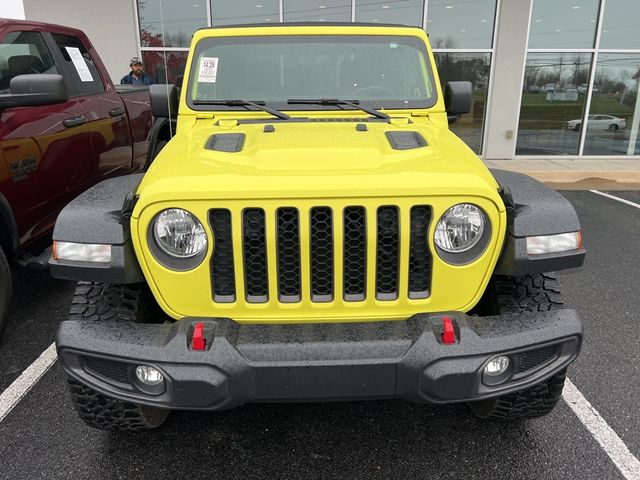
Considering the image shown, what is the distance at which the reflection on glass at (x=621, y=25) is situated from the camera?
32.0 ft

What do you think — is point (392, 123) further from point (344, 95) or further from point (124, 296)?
point (124, 296)

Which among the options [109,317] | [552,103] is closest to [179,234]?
[109,317]

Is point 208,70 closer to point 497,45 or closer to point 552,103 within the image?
point 497,45

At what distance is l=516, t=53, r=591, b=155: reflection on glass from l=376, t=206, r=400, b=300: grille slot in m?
9.18

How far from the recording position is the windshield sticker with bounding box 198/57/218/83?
129 inches

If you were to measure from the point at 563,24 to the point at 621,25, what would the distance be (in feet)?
3.77

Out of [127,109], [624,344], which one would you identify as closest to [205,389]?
[624,344]

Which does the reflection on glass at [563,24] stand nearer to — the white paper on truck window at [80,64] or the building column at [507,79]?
the building column at [507,79]

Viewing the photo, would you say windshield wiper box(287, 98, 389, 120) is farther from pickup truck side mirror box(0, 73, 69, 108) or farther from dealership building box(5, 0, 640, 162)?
dealership building box(5, 0, 640, 162)

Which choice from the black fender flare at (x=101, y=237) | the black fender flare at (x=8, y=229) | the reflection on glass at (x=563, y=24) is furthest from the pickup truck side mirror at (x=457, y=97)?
the reflection on glass at (x=563, y=24)

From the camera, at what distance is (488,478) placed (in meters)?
2.34

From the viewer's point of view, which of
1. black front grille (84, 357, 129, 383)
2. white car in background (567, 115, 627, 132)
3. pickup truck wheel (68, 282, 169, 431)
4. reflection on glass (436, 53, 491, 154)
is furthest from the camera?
white car in background (567, 115, 627, 132)

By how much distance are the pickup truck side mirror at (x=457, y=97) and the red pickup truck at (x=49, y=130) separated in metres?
2.39

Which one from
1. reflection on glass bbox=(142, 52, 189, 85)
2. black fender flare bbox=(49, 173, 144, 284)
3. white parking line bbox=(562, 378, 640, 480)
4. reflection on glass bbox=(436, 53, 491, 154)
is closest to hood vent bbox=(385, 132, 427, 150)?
black fender flare bbox=(49, 173, 144, 284)
